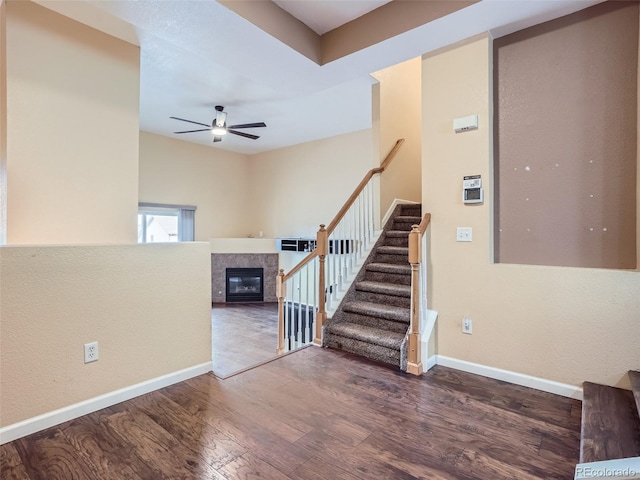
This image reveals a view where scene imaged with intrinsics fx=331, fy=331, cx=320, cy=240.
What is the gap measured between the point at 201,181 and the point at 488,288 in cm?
605

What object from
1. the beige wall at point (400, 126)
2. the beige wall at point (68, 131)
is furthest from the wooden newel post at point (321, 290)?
the beige wall at point (68, 131)

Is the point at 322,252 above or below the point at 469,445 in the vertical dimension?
above

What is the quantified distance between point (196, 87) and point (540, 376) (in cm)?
462

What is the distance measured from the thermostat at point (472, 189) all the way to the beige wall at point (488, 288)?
46 millimetres

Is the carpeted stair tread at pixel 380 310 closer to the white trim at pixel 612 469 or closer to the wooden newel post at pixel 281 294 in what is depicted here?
the wooden newel post at pixel 281 294

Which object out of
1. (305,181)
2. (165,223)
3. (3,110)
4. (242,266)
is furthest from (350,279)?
(165,223)

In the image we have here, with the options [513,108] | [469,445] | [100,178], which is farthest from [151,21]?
[469,445]

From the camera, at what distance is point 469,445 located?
1.81 meters

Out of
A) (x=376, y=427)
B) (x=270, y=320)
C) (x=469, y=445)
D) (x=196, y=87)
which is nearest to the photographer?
(x=469, y=445)

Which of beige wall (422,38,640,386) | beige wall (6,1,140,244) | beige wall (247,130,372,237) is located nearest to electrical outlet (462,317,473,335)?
beige wall (422,38,640,386)

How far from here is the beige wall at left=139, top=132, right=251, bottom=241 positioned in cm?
627

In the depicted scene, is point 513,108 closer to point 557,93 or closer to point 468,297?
point 557,93

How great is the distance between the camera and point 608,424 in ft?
6.03

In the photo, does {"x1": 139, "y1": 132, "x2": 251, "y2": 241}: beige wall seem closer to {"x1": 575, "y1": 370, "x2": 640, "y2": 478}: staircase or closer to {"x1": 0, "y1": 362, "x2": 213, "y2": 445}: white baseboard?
{"x1": 0, "y1": 362, "x2": 213, "y2": 445}: white baseboard
